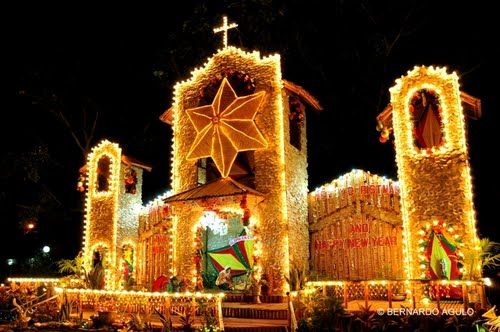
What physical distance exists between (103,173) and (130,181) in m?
1.26

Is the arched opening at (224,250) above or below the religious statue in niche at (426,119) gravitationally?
below

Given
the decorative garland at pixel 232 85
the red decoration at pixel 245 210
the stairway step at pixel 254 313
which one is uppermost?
the decorative garland at pixel 232 85

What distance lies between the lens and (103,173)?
18.9 m

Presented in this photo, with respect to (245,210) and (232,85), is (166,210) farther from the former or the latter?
(232,85)

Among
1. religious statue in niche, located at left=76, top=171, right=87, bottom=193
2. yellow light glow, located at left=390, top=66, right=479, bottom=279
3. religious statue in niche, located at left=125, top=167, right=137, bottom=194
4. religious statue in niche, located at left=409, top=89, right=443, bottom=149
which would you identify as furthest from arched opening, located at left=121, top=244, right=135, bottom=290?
religious statue in niche, located at left=409, top=89, right=443, bottom=149

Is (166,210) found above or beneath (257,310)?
above

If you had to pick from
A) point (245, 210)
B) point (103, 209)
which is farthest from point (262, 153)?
point (103, 209)

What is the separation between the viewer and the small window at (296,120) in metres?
16.2

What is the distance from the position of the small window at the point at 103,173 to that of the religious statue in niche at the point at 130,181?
2.86 feet

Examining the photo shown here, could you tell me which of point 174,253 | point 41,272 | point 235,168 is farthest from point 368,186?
point 41,272

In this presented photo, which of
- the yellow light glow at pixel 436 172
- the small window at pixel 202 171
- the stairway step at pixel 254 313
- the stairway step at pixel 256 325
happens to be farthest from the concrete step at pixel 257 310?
the small window at pixel 202 171

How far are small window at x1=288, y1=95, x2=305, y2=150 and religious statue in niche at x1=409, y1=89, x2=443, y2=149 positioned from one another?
165 inches

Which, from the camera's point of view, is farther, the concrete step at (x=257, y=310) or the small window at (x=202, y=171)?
the small window at (x=202, y=171)

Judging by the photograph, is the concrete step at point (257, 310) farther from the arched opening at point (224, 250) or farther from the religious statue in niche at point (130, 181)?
the religious statue in niche at point (130, 181)
